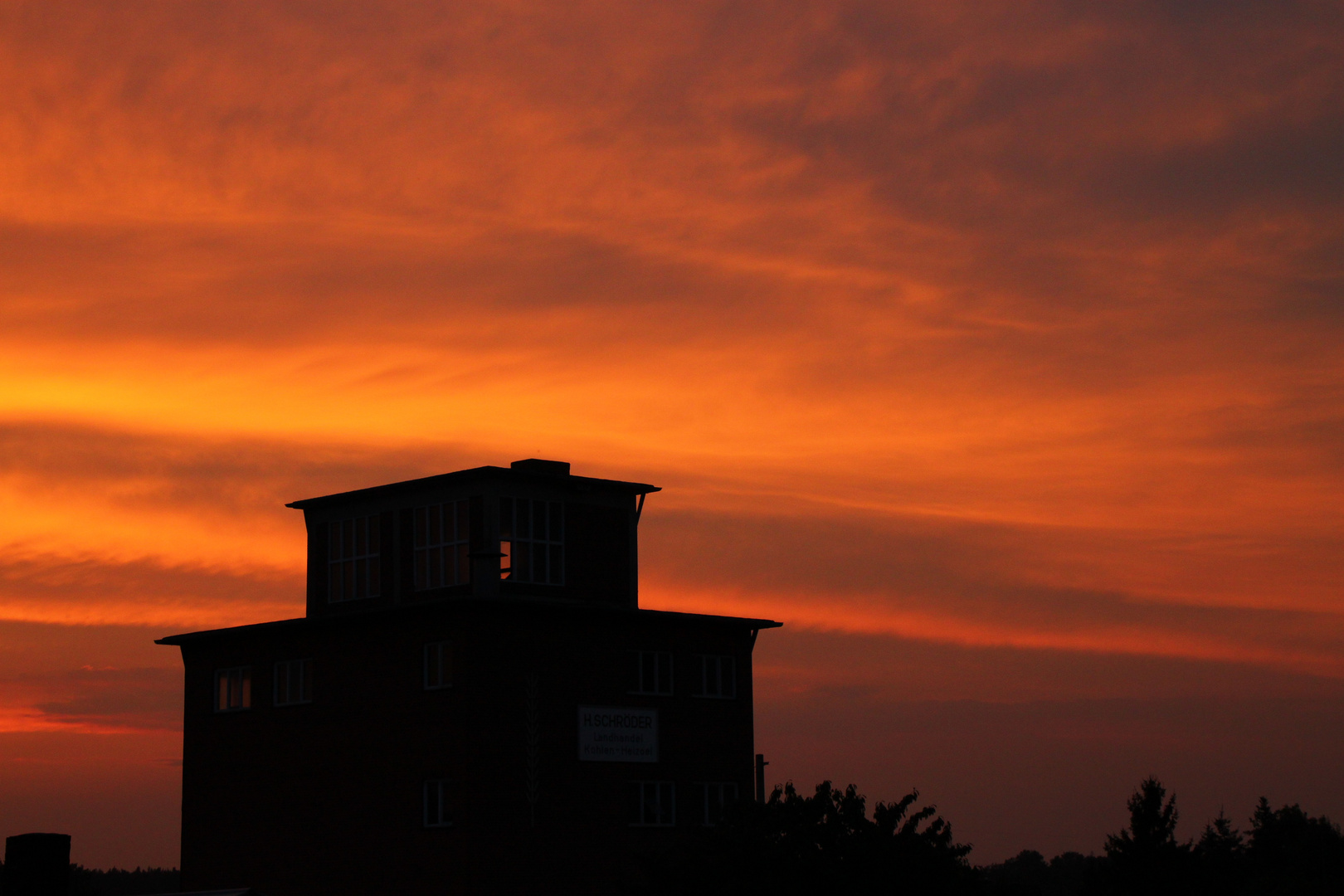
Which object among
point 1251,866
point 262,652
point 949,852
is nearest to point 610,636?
point 262,652

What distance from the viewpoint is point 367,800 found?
57.4 metres

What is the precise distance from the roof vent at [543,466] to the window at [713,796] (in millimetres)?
13629

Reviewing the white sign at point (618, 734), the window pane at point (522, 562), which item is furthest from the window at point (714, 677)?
the window pane at point (522, 562)

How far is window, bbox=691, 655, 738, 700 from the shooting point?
6238cm

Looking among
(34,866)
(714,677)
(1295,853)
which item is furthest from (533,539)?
(1295,853)

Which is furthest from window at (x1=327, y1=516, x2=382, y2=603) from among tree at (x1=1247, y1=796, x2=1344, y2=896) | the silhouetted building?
tree at (x1=1247, y1=796, x2=1344, y2=896)

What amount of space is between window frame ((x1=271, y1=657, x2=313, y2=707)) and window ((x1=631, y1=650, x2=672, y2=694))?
12.7 m

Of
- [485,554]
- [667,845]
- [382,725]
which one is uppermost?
[485,554]

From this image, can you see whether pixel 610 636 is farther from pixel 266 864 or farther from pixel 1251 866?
pixel 1251 866

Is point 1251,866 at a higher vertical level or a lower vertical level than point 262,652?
lower

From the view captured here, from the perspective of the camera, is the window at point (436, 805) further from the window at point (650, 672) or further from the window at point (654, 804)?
the window at point (650, 672)

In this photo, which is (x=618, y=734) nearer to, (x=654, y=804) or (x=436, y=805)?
(x=654, y=804)

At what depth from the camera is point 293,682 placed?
202ft

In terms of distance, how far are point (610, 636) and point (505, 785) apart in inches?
294
